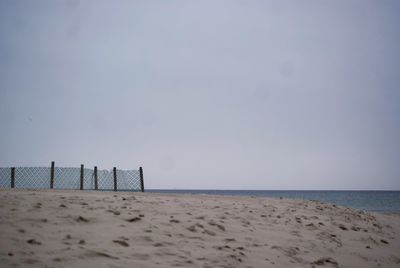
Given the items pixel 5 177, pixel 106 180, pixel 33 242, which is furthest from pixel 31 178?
pixel 33 242

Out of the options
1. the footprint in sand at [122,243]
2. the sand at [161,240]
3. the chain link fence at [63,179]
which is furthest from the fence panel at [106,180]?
the footprint in sand at [122,243]

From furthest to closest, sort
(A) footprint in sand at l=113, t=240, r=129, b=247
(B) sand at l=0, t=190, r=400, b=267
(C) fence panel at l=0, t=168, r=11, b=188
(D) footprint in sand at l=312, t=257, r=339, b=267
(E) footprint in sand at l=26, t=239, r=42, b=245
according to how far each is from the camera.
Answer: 1. (C) fence panel at l=0, t=168, r=11, b=188
2. (D) footprint in sand at l=312, t=257, r=339, b=267
3. (A) footprint in sand at l=113, t=240, r=129, b=247
4. (E) footprint in sand at l=26, t=239, r=42, b=245
5. (B) sand at l=0, t=190, r=400, b=267

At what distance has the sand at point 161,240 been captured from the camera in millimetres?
3967

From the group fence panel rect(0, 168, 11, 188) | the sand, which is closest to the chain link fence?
fence panel rect(0, 168, 11, 188)

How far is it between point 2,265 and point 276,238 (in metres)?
5.07

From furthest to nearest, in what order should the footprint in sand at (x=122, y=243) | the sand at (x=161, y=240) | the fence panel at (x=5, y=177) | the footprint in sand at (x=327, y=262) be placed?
1. the fence panel at (x=5, y=177)
2. the footprint in sand at (x=327, y=262)
3. the footprint in sand at (x=122, y=243)
4. the sand at (x=161, y=240)

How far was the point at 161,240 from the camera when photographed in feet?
16.5

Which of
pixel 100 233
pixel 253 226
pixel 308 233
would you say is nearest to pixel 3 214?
pixel 100 233

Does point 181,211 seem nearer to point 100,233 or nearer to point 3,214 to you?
point 100,233

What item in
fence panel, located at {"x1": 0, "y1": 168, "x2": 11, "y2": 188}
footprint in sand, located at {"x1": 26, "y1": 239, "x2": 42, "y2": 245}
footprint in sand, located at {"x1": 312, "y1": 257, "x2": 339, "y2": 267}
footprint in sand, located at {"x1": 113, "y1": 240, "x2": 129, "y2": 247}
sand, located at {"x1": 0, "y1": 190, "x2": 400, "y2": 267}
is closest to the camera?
sand, located at {"x1": 0, "y1": 190, "x2": 400, "y2": 267}

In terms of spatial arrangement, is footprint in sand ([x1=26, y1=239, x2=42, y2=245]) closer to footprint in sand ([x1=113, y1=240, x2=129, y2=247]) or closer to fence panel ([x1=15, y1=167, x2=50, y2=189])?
footprint in sand ([x1=113, y1=240, x2=129, y2=247])

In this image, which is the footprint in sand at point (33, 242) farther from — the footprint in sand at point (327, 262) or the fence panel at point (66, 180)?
the fence panel at point (66, 180)

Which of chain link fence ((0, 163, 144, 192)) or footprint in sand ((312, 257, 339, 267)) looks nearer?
footprint in sand ((312, 257, 339, 267))

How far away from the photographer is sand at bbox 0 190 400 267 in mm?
3967
